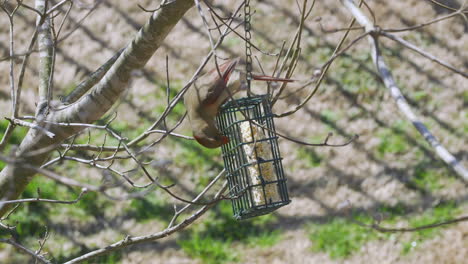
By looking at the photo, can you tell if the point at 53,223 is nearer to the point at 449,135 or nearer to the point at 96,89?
the point at 96,89

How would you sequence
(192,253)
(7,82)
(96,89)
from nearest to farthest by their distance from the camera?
(96,89) < (192,253) < (7,82)

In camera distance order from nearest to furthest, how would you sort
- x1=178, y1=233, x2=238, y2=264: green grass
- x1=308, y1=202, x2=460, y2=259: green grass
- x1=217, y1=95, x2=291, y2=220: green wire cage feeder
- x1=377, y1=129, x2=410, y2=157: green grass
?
x1=217, y1=95, x2=291, y2=220: green wire cage feeder, x1=178, y1=233, x2=238, y2=264: green grass, x1=308, y1=202, x2=460, y2=259: green grass, x1=377, y1=129, x2=410, y2=157: green grass

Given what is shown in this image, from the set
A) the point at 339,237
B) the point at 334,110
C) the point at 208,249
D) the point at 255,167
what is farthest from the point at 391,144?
Answer: the point at 255,167

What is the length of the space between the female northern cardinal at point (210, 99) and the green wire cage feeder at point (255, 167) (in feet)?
0.20

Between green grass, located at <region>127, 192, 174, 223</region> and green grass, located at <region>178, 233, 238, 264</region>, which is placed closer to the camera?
green grass, located at <region>178, 233, 238, 264</region>

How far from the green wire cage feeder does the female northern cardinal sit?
2.4 inches

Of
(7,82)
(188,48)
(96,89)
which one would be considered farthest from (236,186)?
(7,82)

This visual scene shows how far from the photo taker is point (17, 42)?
6.02 m

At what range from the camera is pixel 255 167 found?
3.27 m

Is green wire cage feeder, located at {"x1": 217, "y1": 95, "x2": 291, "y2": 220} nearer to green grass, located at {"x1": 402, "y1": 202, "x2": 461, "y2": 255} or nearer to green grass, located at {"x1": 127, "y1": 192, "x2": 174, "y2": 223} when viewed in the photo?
green grass, located at {"x1": 127, "y1": 192, "x2": 174, "y2": 223}

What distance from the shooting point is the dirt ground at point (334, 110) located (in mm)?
5289

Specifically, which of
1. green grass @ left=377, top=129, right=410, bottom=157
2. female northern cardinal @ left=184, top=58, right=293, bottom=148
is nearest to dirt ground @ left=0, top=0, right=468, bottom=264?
green grass @ left=377, top=129, right=410, bottom=157

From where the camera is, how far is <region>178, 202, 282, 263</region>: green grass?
5.18 m

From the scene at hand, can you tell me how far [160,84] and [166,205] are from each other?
3.81ft
